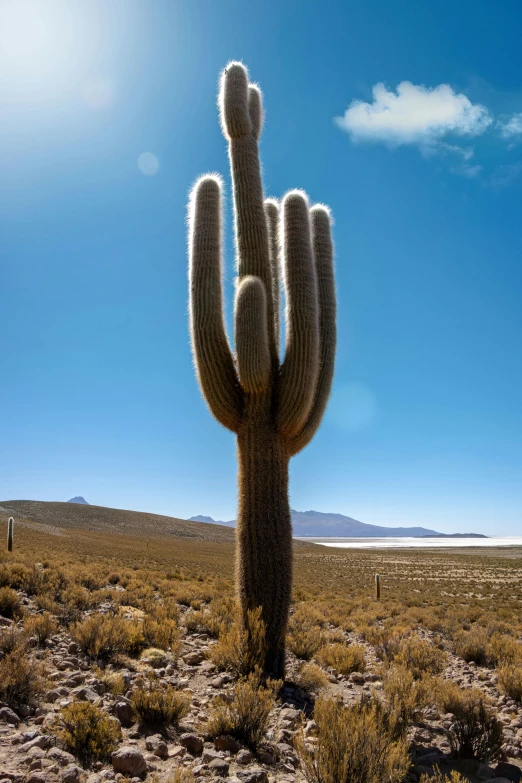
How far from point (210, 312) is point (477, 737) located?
21.8 feet

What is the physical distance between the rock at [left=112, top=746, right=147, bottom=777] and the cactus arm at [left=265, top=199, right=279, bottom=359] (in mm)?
5702

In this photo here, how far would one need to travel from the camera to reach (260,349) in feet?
25.8

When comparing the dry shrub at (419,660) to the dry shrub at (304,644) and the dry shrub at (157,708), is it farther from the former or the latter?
the dry shrub at (157,708)

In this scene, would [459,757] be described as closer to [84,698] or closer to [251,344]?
[84,698]

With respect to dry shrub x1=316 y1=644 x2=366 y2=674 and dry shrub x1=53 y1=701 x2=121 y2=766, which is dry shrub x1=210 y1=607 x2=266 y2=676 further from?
dry shrub x1=53 y1=701 x2=121 y2=766

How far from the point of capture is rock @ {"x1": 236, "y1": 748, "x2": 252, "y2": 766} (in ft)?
14.8

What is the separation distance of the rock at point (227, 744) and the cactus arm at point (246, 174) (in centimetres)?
545

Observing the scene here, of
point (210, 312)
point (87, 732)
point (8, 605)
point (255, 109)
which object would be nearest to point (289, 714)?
point (87, 732)

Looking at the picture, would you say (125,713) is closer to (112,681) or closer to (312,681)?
(112,681)

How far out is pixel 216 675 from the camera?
7.07 meters

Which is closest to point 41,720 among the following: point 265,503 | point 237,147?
point 265,503

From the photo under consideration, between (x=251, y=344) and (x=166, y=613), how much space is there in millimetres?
5676

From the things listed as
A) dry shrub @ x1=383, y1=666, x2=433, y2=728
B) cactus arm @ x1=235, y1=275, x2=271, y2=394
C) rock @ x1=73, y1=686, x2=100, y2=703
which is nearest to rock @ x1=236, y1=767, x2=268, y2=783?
dry shrub @ x1=383, y1=666, x2=433, y2=728

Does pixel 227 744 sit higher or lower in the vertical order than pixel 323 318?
lower
